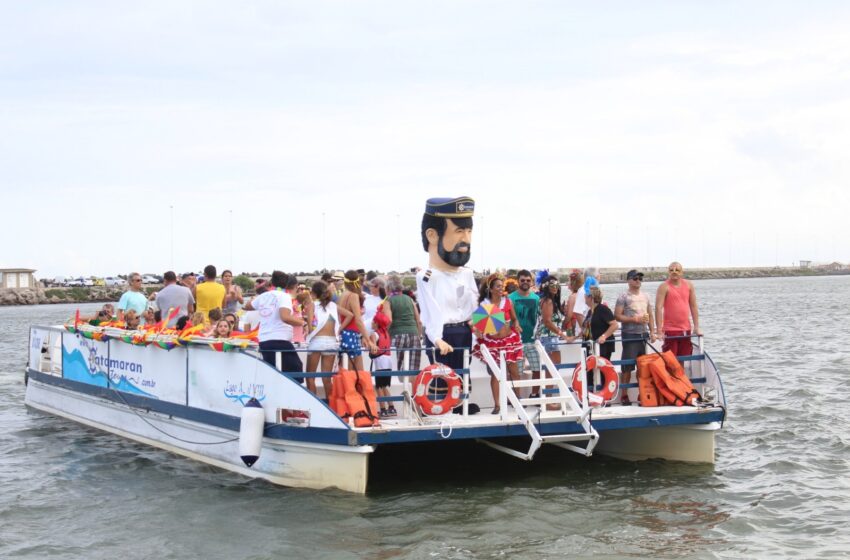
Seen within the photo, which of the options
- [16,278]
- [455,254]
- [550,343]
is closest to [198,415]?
[455,254]

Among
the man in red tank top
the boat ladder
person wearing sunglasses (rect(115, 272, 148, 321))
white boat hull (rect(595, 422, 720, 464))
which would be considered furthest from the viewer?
person wearing sunglasses (rect(115, 272, 148, 321))

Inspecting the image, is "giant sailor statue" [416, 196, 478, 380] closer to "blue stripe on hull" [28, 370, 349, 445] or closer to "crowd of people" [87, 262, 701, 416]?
"crowd of people" [87, 262, 701, 416]

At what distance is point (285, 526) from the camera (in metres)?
10.2

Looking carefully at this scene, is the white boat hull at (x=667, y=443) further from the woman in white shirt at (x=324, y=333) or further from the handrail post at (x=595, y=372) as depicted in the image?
the woman in white shirt at (x=324, y=333)

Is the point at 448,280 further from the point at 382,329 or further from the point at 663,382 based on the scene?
the point at 663,382

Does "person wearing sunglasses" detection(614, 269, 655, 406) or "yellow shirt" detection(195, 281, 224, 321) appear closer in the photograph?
"person wearing sunglasses" detection(614, 269, 655, 406)

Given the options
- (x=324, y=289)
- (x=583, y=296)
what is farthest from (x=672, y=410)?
(x=324, y=289)

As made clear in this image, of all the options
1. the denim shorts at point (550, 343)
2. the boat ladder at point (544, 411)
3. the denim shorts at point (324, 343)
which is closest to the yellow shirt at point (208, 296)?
the denim shorts at point (324, 343)

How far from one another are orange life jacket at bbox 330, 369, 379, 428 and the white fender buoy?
868mm

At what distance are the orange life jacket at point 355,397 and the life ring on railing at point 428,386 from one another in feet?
1.61

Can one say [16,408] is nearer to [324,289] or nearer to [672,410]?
[324,289]

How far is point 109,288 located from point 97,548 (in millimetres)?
102528

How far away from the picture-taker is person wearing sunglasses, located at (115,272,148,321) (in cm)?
1537

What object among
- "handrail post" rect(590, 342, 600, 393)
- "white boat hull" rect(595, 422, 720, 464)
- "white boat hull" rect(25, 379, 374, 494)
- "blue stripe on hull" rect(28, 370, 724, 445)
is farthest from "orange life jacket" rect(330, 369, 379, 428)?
"white boat hull" rect(595, 422, 720, 464)
